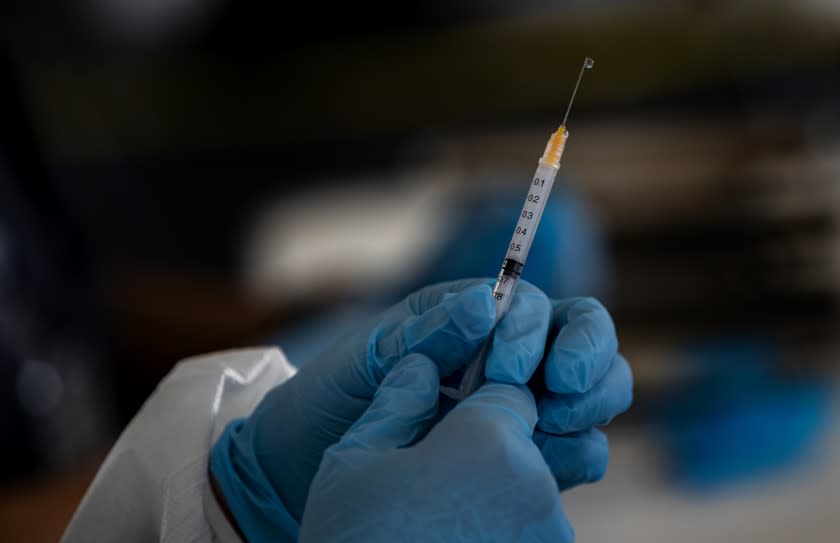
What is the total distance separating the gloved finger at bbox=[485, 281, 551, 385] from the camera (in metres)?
0.74

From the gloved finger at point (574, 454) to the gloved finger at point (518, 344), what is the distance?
0.14 metres

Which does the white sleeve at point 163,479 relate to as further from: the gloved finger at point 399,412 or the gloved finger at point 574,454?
the gloved finger at point 574,454

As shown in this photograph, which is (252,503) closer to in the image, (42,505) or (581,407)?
(581,407)

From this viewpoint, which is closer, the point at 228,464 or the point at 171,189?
the point at 228,464

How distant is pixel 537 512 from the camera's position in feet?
1.94

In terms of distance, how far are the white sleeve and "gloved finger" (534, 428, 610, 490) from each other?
1.36 feet

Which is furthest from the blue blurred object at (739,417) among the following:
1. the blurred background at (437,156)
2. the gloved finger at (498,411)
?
the gloved finger at (498,411)

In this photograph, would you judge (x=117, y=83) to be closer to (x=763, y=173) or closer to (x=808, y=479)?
(x=763, y=173)

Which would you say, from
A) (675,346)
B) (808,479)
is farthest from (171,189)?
(808,479)

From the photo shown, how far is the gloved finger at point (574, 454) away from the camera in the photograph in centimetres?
84

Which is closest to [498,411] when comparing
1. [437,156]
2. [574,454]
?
[574,454]

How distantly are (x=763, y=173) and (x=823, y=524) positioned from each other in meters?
1.54

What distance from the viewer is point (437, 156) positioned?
3115mm

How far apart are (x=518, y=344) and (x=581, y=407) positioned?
14 cm
